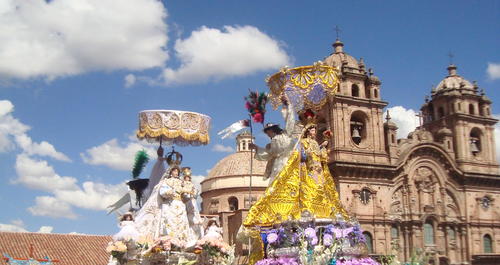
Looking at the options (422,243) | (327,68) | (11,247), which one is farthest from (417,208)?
(327,68)

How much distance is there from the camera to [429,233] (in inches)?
1511

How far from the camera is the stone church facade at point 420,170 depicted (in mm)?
36031

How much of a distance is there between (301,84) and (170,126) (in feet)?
9.52

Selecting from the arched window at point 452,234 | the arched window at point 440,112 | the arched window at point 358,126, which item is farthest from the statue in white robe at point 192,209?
the arched window at point 440,112

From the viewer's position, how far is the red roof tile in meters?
31.4

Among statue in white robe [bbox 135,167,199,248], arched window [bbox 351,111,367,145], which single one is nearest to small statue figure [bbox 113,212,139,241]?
statue in white robe [bbox 135,167,199,248]

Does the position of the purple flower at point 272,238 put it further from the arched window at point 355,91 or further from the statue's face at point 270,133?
the arched window at point 355,91

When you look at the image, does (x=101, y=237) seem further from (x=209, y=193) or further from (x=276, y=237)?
(x=276, y=237)

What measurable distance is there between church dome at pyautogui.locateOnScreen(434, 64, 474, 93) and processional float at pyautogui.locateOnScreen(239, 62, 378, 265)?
3102 cm

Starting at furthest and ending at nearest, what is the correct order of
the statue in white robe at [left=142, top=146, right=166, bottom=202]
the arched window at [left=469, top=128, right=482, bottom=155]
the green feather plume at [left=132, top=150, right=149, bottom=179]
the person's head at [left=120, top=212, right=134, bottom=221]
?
1. the arched window at [left=469, top=128, right=482, bottom=155]
2. the green feather plume at [left=132, top=150, right=149, bottom=179]
3. the statue in white robe at [left=142, top=146, right=166, bottom=202]
4. the person's head at [left=120, top=212, right=134, bottom=221]

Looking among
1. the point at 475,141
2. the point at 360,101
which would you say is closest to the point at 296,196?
the point at 360,101

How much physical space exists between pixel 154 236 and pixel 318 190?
321 centimetres

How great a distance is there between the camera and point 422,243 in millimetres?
37500

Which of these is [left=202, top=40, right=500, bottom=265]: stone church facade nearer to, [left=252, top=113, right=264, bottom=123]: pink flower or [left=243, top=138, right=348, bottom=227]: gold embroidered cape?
[left=252, top=113, right=264, bottom=123]: pink flower
